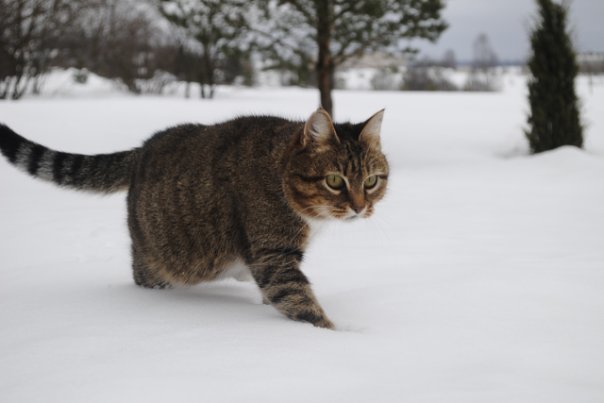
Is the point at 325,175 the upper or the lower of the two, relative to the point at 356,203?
upper

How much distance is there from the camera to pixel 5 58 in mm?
13414

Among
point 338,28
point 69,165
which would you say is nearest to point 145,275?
point 69,165

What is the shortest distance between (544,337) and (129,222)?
84.4 inches

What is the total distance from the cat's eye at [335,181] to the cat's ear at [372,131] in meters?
0.27

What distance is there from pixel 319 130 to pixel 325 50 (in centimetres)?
722

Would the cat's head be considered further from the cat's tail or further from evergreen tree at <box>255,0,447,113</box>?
evergreen tree at <box>255,0,447,113</box>

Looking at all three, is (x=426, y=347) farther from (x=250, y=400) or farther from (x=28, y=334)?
(x=28, y=334)

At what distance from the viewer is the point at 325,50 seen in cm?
955

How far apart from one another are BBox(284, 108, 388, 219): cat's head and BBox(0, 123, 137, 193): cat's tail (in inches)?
44.1

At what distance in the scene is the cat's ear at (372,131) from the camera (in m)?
2.83

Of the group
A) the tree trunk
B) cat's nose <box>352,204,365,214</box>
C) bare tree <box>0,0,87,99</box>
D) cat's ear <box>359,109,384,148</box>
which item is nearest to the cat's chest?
cat's nose <box>352,204,365,214</box>

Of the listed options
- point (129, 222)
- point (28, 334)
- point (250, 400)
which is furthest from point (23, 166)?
point (250, 400)

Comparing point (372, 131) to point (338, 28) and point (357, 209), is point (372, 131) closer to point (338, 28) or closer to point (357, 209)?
point (357, 209)

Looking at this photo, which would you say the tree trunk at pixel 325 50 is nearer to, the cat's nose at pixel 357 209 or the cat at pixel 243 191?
the cat at pixel 243 191
